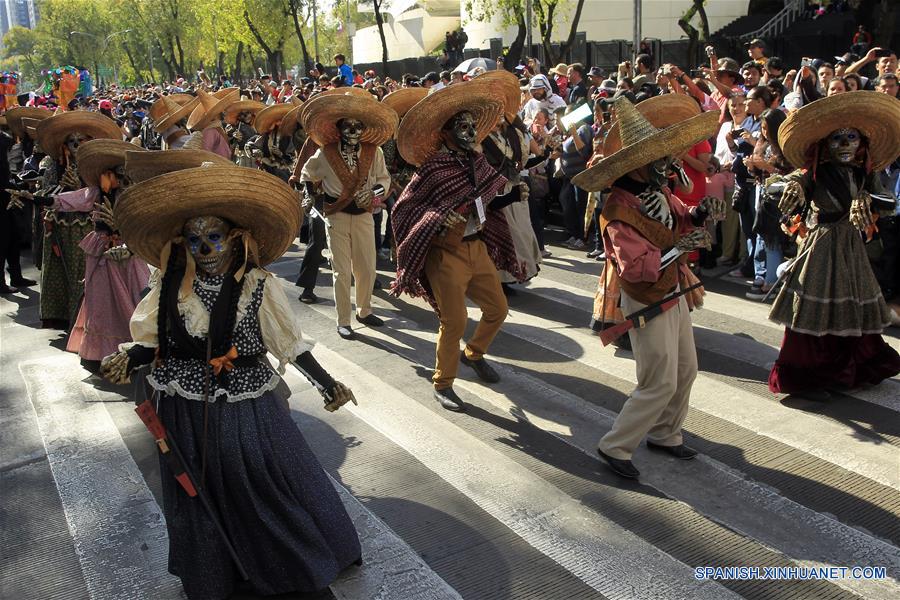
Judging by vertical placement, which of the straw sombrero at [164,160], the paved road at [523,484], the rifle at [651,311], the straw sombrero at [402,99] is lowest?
the paved road at [523,484]

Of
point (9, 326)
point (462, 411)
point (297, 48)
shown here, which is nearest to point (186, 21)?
point (297, 48)

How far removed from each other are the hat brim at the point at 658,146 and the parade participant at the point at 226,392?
6.27ft

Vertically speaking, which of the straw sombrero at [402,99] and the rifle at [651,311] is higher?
the straw sombrero at [402,99]

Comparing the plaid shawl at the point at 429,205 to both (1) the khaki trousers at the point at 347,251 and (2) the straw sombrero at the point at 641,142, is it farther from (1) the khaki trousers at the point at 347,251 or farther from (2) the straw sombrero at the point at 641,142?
(1) the khaki trousers at the point at 347,251

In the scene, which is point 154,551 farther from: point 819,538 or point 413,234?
point 819,538

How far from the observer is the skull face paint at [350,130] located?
28.2 ft

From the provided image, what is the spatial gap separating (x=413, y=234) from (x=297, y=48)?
90004mm

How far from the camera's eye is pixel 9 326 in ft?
33.6

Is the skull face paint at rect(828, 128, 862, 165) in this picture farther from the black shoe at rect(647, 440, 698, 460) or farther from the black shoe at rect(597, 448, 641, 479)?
the black shoe at rect(597, 448, 641, 479)

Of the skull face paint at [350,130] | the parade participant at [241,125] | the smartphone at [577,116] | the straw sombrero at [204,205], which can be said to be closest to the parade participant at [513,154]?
the smartphone at [577,116]

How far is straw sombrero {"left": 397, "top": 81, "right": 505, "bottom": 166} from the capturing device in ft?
21.9

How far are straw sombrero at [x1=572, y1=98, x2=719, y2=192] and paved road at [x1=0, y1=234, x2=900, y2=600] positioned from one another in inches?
72.0

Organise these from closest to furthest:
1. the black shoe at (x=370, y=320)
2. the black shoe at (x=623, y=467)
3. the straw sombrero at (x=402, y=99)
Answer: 1. the black shoe at (x=623, y=467)
2. the black shoe at (x=370, y=320)
3. the straw sombrero at (x=402, y=99)

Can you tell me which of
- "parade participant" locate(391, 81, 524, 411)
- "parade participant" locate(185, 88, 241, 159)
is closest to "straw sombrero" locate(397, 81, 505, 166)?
"parade participant" locate(391, 81, 524, 411)
